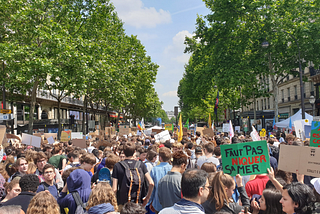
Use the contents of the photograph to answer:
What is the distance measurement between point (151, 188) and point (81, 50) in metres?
17.7

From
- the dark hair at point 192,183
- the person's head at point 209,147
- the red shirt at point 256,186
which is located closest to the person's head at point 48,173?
the dark hair at point 192,183

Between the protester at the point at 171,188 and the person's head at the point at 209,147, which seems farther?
the person's head at the point at 209,147

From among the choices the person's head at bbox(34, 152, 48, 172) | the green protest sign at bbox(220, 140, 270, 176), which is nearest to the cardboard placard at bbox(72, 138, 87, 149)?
the person's head at bbox(34, 152, 48, 172)

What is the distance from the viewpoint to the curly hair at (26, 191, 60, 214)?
3.34 m

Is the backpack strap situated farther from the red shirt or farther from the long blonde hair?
the red shirt

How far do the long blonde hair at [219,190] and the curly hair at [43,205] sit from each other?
1.87 meters

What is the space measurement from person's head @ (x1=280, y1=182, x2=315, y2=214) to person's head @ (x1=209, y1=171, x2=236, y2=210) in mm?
708

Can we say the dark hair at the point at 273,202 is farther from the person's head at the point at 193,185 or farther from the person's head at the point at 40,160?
the person's head at the point at 40,160

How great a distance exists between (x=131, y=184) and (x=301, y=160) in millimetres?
2663

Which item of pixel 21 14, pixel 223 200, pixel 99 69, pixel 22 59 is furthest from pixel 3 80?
pixel 223 200

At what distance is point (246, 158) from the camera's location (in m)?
4.36

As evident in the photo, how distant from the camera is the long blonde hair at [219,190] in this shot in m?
3.53

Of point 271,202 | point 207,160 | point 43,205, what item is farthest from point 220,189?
point 207,160

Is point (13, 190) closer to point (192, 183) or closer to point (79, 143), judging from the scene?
point (192, 183)
